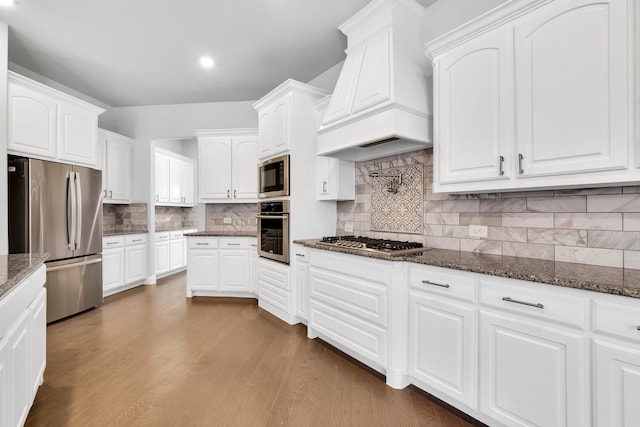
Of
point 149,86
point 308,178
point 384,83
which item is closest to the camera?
point 384,83

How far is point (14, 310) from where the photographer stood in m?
1.42

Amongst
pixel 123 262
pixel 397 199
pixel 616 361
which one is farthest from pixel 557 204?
pixel 123 262

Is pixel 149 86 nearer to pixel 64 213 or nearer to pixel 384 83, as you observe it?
pixel 64 213

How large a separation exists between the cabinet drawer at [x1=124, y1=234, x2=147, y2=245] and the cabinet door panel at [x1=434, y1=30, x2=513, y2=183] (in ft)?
14.9

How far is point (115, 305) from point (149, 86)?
9.94 ft

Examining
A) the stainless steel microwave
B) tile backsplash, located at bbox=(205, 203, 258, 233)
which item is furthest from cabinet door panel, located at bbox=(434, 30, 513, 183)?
tile backsplash, located at bbox=(205, 203, 258, 233)

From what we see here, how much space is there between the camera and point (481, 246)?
7.31 ft

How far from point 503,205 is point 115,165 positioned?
17.2 feet

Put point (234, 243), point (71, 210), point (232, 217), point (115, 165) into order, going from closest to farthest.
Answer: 1. point (71, 210)
2. point (234, 243)
3. point (115, 165)
4. point (232, 217)

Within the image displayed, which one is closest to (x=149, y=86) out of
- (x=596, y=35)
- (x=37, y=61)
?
(x=37, y=61)

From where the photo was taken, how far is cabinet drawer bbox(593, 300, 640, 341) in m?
1.18

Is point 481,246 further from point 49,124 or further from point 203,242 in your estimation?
point 49,124

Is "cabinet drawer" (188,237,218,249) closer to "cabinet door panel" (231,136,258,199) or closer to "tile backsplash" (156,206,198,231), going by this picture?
"cabinet door panel" (231,136,258,199)

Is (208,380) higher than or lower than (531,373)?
lower
